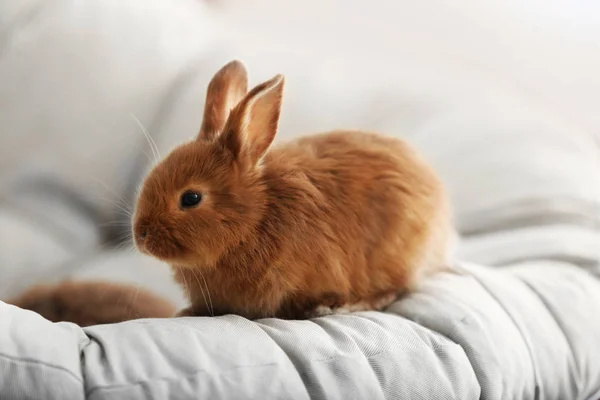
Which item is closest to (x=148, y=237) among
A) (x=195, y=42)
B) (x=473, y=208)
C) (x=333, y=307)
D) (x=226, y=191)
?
(x=226, y=191)

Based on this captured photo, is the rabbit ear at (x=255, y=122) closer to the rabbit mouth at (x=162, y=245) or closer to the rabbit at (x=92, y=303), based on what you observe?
the rabbit mouth at (x=162, y=245)

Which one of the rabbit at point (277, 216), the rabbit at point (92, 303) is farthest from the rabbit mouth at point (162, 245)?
the rabbit at point (92, 303)

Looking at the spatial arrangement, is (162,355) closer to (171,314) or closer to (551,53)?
(171,314)

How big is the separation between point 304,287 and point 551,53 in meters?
0.49

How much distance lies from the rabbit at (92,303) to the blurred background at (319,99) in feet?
0.11

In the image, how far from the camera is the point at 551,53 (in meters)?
0.93

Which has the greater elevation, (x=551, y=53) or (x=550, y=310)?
(x=551, y=53)

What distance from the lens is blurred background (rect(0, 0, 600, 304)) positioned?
0.86 meters

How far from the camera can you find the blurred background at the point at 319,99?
33.7 inches

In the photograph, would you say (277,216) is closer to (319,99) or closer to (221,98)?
(221,98)

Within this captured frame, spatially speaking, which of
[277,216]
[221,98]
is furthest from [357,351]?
[221,98]

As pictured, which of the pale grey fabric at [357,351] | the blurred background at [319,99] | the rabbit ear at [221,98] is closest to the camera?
the pale grey fabric at [357,351]

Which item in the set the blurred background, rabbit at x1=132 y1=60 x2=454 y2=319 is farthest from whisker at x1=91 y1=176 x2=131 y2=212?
rabbit at x1=132 y1=60 x2=454 y2=319

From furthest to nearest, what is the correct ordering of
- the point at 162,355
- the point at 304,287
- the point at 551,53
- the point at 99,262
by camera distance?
the point at 551,53 < the point at 99,262 < the point at 304,287 < the point at 162,355
